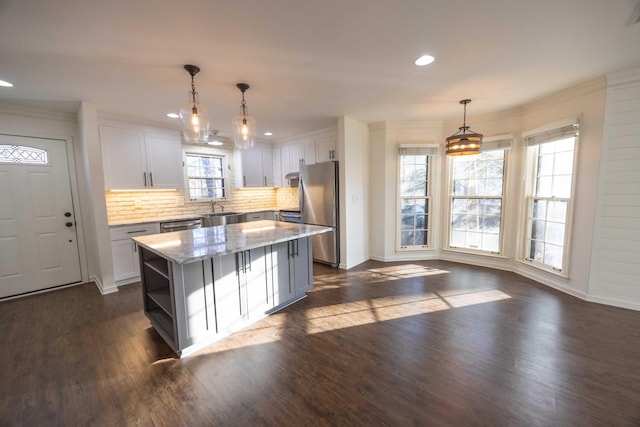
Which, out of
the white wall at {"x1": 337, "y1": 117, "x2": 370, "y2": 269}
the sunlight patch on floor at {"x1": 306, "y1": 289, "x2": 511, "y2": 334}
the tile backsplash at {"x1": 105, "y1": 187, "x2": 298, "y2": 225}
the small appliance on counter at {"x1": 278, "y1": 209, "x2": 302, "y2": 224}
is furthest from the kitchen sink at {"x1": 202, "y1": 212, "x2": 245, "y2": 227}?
the sunlight patch on floor at {"x1": 306, "y1": 289, "x2": 511, "y2": 334}

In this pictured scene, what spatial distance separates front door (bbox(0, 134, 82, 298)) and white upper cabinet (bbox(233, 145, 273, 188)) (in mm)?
2553

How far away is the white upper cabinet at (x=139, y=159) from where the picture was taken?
11.7 ft

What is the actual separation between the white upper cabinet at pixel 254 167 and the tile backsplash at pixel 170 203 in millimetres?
342

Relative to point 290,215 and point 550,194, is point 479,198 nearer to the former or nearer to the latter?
point 550,194

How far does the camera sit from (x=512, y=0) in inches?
60.6

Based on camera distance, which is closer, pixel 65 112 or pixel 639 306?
pixel 639 306

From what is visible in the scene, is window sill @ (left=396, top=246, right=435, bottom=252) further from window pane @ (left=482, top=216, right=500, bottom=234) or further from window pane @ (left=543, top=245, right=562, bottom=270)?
window pane @ (left=543, top=245, right=562, bottom=270)

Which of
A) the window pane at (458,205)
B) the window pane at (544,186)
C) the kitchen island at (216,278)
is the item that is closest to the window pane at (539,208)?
the window pane at (544,186)

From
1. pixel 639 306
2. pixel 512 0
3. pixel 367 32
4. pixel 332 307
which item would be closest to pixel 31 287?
pixel 332 307

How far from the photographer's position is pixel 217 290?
2260mm

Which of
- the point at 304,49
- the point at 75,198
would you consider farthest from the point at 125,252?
the point at 304,49

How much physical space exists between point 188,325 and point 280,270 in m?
1.04

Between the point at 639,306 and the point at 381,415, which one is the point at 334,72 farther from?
the point at 639,306

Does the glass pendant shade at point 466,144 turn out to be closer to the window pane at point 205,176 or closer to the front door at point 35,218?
the window pane at point 205,176
